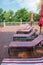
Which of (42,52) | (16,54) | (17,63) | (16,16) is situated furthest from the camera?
(16,16)

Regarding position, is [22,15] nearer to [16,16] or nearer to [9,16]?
[16,16]

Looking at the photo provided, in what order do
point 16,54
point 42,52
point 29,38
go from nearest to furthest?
1. point 16,54
2. point 42,52
3. point 29,38

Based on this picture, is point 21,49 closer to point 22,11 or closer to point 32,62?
point 32,62

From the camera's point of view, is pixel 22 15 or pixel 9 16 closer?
pixel 9 16

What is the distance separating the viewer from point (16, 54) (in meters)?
5.59

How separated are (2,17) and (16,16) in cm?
257

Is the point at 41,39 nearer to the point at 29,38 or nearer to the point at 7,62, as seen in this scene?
the point at 29,38

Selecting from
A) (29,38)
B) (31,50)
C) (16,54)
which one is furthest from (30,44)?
(29,38)

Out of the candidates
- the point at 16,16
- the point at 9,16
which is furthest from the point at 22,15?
the point at 9,16

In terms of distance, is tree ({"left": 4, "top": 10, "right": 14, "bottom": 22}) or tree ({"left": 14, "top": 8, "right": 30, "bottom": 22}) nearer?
tree ({"left": 14, "top": 8, "right": 30, "bottom": 22})

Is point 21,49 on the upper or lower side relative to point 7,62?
lower

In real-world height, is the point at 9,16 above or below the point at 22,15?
below

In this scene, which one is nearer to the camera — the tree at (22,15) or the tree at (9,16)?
the tree at (22,15)

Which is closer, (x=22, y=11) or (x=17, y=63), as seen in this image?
(x=17, y=63)
